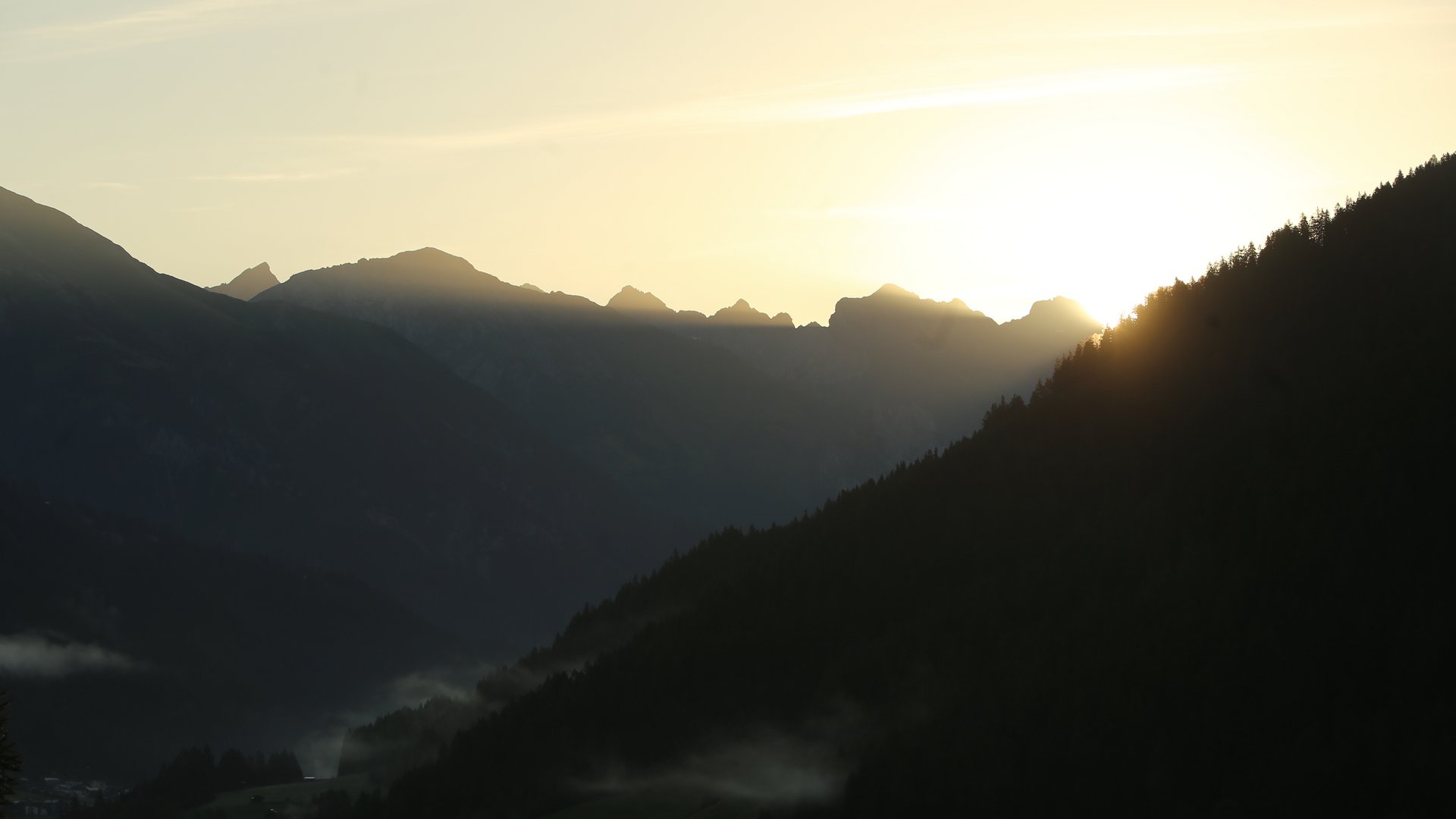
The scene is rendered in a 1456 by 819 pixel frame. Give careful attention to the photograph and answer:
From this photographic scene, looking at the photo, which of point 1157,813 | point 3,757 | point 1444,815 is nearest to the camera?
point 3,757

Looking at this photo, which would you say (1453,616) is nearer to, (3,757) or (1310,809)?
(1310,809)

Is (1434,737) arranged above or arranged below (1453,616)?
below

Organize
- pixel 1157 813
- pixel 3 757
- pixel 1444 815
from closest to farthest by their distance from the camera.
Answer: pixel 3 757, pixel 1444 815, pixel 1157 813

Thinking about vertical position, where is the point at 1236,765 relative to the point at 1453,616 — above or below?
below

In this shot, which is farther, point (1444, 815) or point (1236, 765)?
point (1236, 765)

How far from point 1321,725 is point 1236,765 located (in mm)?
10428

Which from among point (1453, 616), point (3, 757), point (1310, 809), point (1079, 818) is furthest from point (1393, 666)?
point (3, 757)

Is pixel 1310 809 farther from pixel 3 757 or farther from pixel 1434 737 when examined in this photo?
pixel 3 757

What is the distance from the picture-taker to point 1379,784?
183m

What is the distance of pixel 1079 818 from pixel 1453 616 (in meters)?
49.0

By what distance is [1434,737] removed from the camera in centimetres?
18412

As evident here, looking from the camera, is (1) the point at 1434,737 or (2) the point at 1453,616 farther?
(2) the point at 1453,616

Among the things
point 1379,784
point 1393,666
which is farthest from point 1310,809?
point 1393,666

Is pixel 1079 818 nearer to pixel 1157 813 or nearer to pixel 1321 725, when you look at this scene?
pixel 1157 813
